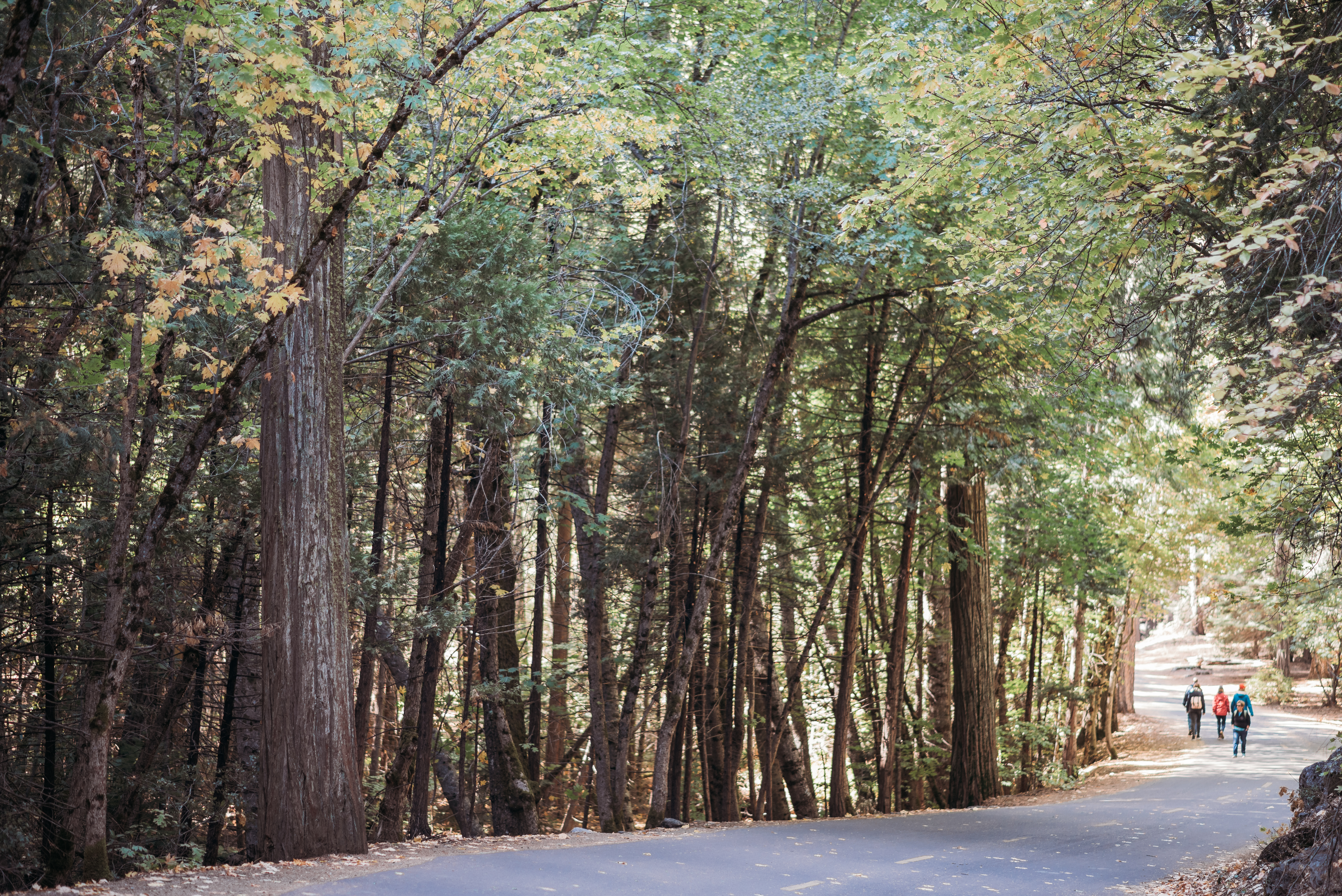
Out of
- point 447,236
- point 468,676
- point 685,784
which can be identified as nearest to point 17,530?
point 447,236

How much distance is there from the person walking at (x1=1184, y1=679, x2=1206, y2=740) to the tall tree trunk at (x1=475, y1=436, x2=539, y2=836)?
850 inches

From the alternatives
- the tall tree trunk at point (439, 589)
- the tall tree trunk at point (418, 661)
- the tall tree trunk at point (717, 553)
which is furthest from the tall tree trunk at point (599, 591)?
the tall tree trunk at point (418, 661)

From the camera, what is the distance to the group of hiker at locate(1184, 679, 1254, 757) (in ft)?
77.9

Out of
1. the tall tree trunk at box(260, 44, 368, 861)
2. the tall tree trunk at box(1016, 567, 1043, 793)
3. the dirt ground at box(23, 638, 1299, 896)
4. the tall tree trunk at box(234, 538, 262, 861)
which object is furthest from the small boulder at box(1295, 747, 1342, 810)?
the tall tree trunk at box(1016, 567, 1043, 793)

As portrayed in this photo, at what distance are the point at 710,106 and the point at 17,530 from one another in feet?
29.7

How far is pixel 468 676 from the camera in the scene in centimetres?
1614

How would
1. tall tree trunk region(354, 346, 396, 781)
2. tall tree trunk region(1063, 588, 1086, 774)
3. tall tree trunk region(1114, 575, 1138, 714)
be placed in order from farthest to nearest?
→ tall tree trunk region(1114, 575, 1138, 714) → tall tree trunk region(1063, 588, 1086, 774) → tall tree trunk region(354, 346, 396, 781)

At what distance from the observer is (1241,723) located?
77.8ft

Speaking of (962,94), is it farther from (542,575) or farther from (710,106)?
(542,575)

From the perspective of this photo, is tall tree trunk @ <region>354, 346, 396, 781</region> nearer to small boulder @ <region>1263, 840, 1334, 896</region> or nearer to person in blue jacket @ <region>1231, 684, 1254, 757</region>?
small boulder @ <region>1263, 840, 1334, 896</region>

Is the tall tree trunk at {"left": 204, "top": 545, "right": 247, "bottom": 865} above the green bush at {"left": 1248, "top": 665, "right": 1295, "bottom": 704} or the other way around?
above

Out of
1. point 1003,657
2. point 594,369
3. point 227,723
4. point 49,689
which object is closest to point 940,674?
point 1003,657

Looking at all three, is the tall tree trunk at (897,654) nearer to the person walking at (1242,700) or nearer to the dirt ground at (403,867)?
the dirt ground at (403,867)

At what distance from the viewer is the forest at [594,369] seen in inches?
291
